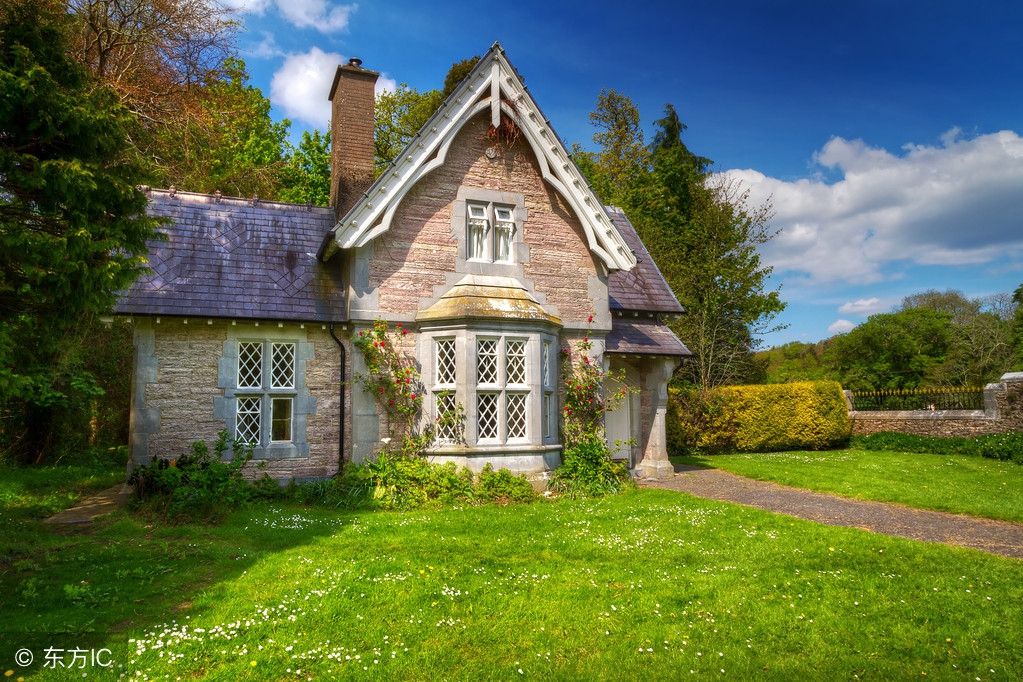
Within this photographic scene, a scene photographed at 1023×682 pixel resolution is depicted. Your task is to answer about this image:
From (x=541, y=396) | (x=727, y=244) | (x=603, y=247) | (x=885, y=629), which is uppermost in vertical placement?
(x=727, y=244)

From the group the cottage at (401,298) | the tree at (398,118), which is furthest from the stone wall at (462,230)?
the tree at (398,118)

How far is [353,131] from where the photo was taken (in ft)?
48.7

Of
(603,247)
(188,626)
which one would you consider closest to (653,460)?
(603,247)

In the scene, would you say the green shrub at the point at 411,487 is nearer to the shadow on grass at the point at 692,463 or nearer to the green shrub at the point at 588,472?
the green shrub at the point at 588,472

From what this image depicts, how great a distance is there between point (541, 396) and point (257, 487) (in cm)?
524

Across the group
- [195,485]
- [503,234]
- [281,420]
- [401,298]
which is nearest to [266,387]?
[281,420]

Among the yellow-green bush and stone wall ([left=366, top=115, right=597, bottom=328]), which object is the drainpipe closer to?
stone wall ([left=366, top=115, right=597, bottom=328])

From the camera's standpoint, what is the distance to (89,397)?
1694 centimetres

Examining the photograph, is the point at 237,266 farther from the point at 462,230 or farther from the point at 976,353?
the point at 976,353

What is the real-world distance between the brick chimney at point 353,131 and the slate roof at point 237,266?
1283 millimetres

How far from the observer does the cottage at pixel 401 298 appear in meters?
11.4

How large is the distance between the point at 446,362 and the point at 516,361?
1.31 m

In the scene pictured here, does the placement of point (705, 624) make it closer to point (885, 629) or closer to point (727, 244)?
point (885, 629)

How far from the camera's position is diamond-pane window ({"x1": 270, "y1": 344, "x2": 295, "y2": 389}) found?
11.9 metres
